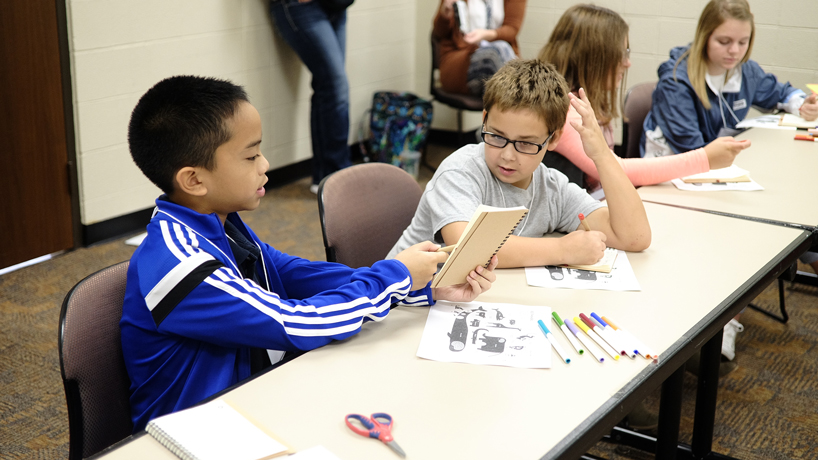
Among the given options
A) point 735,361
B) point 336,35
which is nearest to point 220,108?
point 735,361

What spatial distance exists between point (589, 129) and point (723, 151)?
70cm

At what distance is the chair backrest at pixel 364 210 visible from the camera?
181cm

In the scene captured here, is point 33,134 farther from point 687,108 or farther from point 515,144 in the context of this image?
point 687,108

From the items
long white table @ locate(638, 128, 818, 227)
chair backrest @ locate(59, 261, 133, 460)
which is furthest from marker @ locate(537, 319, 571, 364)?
long white table @ locate(638, 128, 818, 227)

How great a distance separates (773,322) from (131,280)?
2457 mm

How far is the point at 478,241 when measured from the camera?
1.30m

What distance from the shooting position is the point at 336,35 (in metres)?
3.99

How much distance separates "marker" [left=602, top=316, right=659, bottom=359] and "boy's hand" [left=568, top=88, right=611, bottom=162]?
1.67 feet

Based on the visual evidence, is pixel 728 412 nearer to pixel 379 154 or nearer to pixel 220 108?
pixel 220 108

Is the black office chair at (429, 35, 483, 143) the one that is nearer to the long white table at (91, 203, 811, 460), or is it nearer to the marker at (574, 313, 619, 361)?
the long white table at (91, 203, 811, 460)

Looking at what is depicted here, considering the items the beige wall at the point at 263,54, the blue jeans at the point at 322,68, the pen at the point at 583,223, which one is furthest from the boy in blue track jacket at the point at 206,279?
the blue jeans at the point at 322,68

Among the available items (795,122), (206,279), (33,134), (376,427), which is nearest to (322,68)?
(33,134)

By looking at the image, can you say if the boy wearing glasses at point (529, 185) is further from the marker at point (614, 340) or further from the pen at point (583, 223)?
the marker at point (614, 340)

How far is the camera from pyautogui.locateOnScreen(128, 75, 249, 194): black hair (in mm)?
1264
